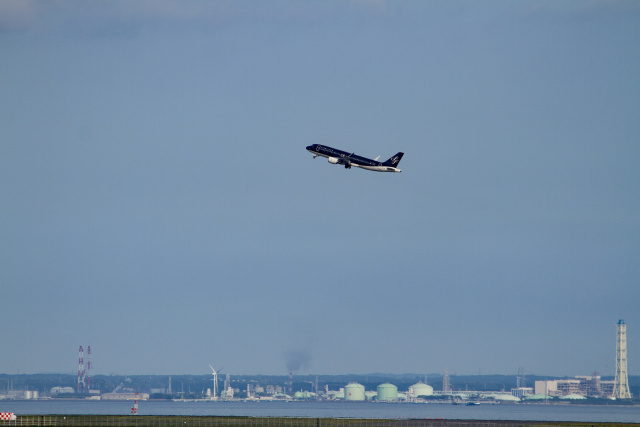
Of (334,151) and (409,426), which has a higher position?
(334,151)

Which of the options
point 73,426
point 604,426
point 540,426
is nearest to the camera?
point 73,426

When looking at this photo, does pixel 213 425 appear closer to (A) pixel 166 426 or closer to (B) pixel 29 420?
(A) pixel 166 426

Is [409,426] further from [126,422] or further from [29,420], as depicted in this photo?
[29,420]

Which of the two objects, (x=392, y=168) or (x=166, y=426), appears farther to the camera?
(x=392, y=168)

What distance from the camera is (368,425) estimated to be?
537 ft

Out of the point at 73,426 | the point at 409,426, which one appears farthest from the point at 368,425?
the point at 73,426

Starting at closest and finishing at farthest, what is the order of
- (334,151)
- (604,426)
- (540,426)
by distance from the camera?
(540,426) < (604,426) < (334,151)

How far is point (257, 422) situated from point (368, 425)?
21738 millimetres

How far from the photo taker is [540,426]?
162 m

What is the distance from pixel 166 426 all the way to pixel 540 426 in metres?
67.0

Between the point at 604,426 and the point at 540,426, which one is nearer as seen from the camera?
the point at 540,426

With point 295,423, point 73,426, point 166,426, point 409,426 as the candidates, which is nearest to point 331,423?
point 295,423

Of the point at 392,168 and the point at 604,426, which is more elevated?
the point at 392,168

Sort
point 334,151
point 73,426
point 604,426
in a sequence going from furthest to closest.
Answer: point 334,151, point 604,426, point 73,426
